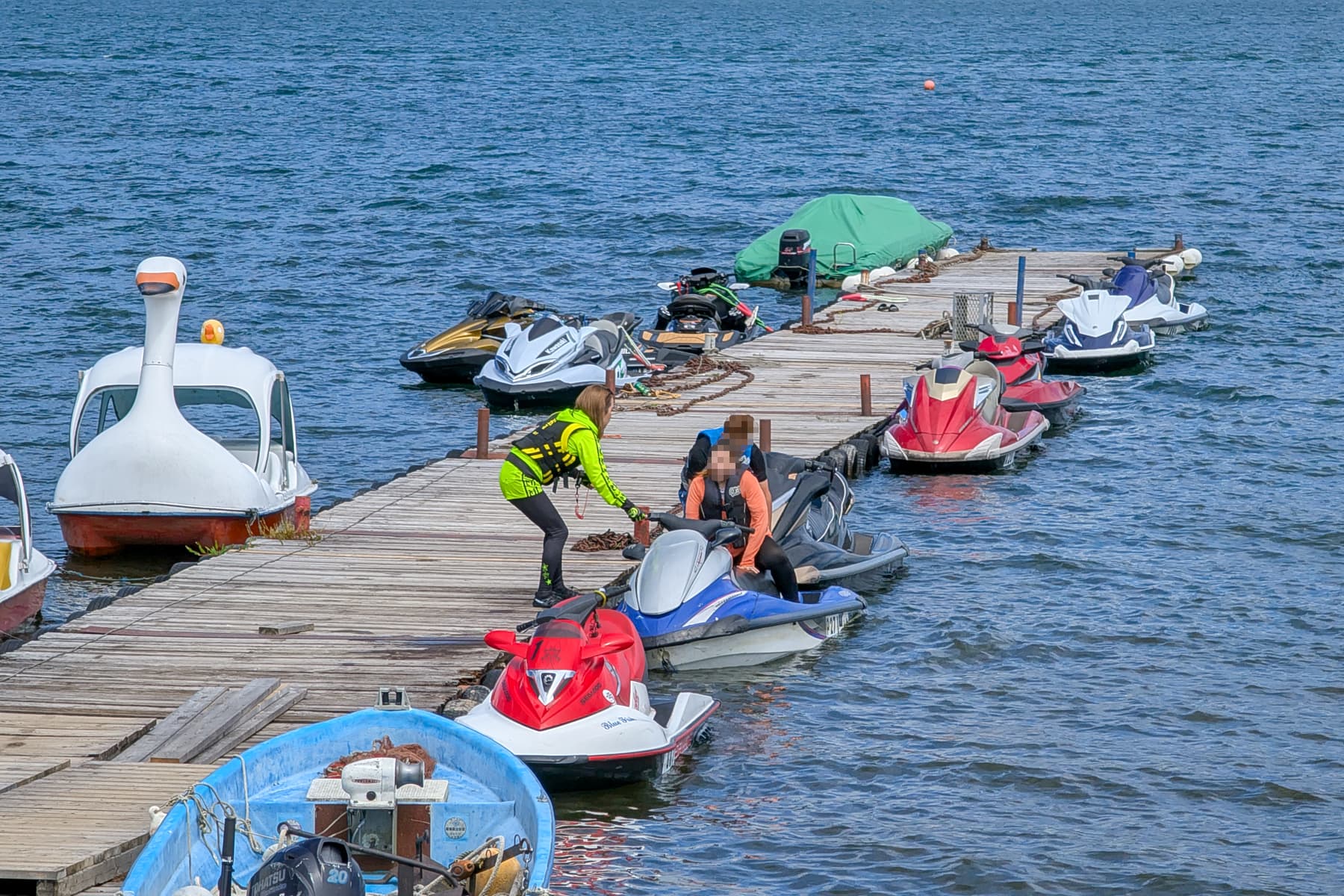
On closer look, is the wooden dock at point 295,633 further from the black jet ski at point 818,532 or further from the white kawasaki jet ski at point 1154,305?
the white kawasaki jet ski at point 1154,305

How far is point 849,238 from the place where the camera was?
1622 inches

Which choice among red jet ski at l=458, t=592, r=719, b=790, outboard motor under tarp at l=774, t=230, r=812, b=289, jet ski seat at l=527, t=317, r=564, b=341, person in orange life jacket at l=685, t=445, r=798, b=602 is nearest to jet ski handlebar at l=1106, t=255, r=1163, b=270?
outboard motor under tarp at l=774, t=230, r=812, b=289

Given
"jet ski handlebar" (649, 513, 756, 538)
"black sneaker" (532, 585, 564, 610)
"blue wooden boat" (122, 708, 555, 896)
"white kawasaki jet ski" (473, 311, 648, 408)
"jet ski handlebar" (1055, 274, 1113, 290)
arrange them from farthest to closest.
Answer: "jet ski handlebar" (1055, 274, 1113, 290) < "white kawasaki jet ski" (473, 311, 648, 408) < "black sneaker" (532, 585, 564, 610) < "jet ski handlebar" (649, 513, 756, 538) < "blue wooden boat" (122, 708, 555, 896)

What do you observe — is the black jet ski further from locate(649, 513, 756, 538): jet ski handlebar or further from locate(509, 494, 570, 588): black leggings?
locate(509, 494, 570, 588): black leggings

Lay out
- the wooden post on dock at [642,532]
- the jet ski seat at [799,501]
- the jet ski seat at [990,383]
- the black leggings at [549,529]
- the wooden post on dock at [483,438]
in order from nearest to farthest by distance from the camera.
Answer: the wooden post on dock at [642,532]
the black leggings at [549,529]
the jet ski seat at [799,501]
the wooden post on dock at [483,438]
the jet ski seat at [990,383]

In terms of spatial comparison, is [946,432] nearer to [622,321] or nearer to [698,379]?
[698,379]

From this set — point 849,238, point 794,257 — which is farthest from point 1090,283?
point 849,238

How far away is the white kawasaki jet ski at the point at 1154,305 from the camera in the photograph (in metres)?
33.2

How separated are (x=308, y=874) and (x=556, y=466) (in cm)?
652

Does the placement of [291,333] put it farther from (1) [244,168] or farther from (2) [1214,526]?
(1) [244,168]

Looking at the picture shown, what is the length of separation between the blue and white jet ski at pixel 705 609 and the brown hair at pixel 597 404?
902mm

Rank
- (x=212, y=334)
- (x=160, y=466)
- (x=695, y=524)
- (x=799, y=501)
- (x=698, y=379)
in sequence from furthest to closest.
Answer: (x=698, y=379) < (x=212, y=334) < (x=160, y=466) < (x=799, y=501) < (x=695, y=524)

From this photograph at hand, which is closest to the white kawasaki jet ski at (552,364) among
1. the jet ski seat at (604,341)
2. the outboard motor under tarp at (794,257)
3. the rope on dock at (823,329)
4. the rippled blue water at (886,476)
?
the jet ski seat at (604,341)

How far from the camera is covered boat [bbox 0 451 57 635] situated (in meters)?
16.2
